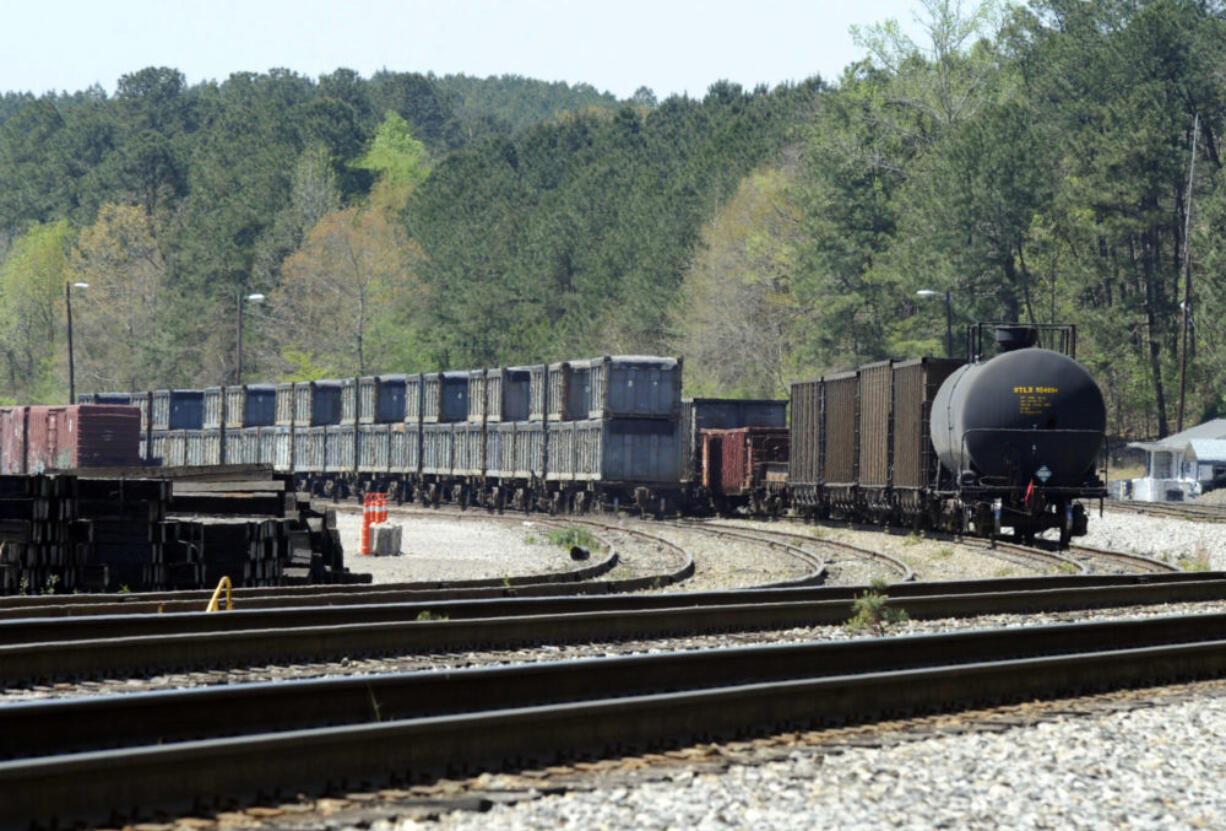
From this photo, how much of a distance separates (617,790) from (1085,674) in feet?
15.3

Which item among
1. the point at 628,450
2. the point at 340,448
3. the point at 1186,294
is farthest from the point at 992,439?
the point at 1186,294

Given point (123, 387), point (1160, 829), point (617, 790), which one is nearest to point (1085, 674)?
point (1160, 829)

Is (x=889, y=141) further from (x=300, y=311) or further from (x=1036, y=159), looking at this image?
(x=300, y=311)

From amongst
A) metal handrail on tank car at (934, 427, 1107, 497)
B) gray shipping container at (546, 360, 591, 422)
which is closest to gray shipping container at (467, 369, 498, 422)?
gray shipping container at (546, 360, 591, 422)

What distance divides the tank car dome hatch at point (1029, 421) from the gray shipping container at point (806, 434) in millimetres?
10127

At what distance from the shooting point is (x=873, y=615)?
14.1 meters

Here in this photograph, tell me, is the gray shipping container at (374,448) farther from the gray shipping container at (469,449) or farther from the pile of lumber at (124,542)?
the pile of lumber at (124,542)

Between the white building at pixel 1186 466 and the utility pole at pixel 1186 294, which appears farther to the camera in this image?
the utility pole at pixel 1186 294

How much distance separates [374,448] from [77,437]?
10.7 meters

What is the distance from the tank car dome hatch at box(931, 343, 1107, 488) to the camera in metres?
26.0

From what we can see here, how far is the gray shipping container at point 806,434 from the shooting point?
121ft

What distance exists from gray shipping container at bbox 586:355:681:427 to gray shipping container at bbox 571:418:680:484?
0.25m

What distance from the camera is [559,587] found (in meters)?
17.9

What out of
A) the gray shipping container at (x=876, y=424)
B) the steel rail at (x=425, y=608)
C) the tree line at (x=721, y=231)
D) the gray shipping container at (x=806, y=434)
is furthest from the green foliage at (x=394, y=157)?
the steel rail at (x=425, y=608)
